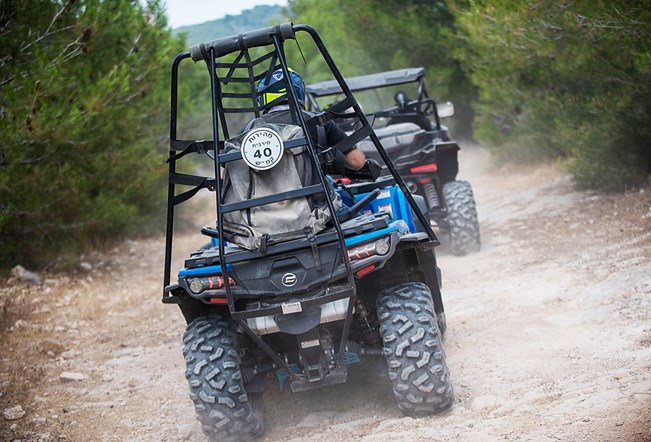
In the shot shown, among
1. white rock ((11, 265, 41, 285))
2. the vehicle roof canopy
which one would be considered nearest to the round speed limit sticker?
the vehicle roof canopy

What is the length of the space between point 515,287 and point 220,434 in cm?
351

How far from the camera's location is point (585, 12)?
779 centimetres

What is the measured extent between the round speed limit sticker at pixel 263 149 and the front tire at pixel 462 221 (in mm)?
5036

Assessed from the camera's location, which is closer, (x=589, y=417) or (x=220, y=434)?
(x=589, y=417)

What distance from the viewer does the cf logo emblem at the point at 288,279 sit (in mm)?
3863

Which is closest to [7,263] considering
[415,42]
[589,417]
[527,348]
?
[527,348]

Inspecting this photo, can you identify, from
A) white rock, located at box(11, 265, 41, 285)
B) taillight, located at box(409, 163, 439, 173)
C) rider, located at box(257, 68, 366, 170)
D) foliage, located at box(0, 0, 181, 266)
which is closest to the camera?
rider, located at box(257, 68, 366, 170)

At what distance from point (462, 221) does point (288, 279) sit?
16.3 feet

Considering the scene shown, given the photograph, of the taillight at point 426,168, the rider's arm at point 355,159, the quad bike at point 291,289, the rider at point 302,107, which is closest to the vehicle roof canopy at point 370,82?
the taillight at point 426,168

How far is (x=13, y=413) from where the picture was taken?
5215 mm

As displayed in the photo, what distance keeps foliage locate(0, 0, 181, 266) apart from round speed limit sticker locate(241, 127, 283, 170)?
14.9 ft

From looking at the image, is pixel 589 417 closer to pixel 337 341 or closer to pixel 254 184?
pixel 337 341

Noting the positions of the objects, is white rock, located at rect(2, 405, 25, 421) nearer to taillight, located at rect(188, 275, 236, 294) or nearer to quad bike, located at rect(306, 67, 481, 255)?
taillight, located at rect(188, 275, 236, 294)

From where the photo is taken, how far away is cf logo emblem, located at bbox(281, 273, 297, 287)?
386 cm
